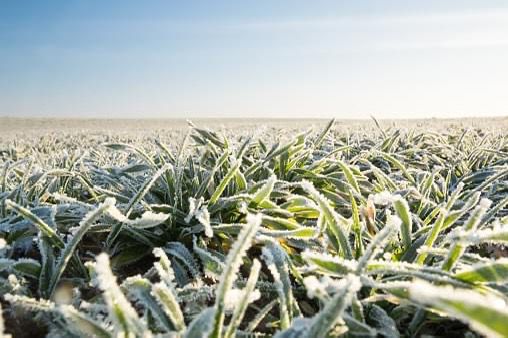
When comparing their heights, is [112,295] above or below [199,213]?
below

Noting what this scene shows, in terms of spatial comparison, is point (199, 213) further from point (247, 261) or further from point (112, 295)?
point (112, 295)

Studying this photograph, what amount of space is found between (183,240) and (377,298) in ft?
2.47

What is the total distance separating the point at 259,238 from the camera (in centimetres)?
121

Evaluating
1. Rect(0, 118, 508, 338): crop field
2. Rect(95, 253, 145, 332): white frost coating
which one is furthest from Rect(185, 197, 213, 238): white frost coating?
Rect(95, 253, 145, 332): white frost coating

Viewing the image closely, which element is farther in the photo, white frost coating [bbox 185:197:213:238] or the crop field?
white frost coating [bbox 185:197:213:238]

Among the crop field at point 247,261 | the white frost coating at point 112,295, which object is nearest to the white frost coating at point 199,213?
the crop field at point 247,261

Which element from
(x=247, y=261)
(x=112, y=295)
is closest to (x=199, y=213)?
(x=247, y=261)

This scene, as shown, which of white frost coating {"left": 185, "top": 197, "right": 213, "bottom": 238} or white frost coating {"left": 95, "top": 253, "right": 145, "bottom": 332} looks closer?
white frost coating {"left": 95, "top": 253, "right": 145, "bottom": 332}

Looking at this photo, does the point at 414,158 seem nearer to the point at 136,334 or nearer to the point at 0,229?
the point at 0,229

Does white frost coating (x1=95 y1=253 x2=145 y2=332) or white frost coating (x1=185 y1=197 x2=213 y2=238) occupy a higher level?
white frost coating (x1=185 y1=197 x2=213 y2=238)

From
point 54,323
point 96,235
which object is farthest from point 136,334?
point 96,235

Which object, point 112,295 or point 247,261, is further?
point 247,261

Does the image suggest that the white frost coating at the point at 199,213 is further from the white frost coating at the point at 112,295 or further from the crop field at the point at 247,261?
the white frost coating at the point at 112,295

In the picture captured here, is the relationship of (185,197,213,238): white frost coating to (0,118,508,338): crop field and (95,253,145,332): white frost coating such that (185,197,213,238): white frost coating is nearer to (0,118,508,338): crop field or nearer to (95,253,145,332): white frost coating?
(0,118,508,338): crop field
